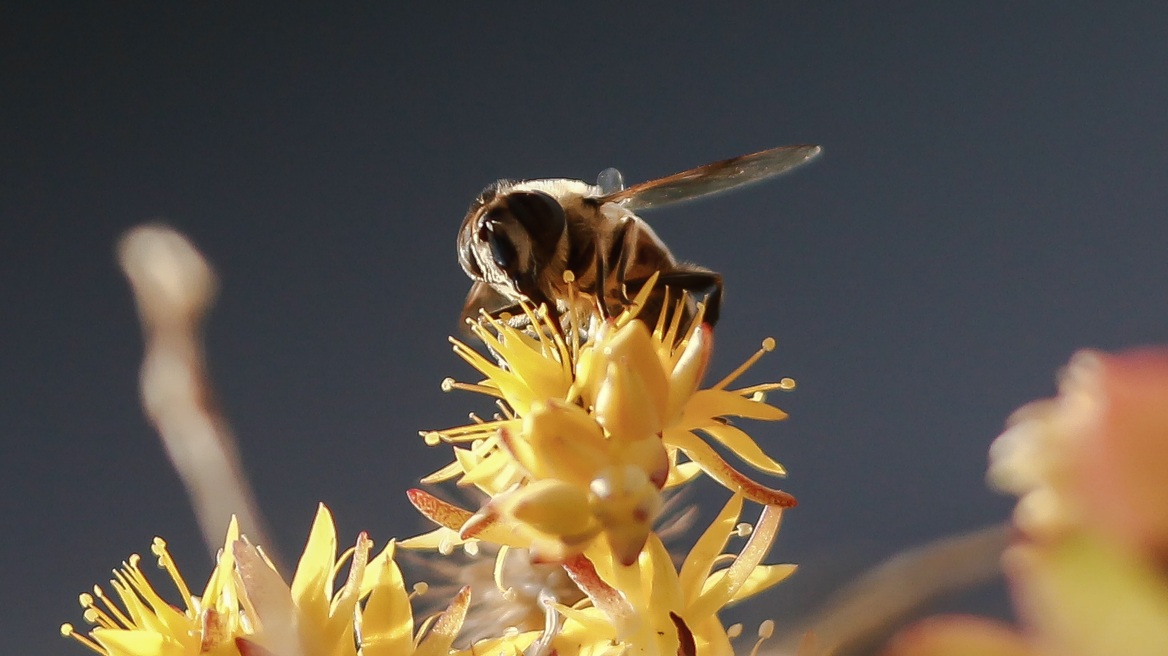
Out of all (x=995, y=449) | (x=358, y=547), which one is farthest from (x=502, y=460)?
(x=995, y=449)

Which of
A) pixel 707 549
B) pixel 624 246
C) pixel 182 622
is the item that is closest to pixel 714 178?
pixel 624 246

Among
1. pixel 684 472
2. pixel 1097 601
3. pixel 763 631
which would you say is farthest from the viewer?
pixel 684 472

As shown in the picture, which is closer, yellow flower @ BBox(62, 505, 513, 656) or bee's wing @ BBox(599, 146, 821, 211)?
yellow flower @ BBox(62, 505, 513, 656)

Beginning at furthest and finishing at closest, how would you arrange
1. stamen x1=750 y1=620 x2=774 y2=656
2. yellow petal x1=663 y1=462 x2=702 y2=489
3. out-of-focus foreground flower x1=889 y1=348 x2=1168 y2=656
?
yellow petal x1=663 y1=462 x2=702 y2=489 < stamen x1=750 y1=620 x2=774 y2=656 < out-of-focus foreground flower x1=889 y1=348 x2=1168 y2=656

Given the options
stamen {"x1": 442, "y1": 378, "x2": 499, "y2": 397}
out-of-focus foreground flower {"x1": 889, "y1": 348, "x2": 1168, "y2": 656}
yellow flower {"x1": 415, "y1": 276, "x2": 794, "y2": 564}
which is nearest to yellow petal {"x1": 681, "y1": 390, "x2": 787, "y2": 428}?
yellow flower {"x1": 415, "y1": 276, "x2": 794, "y2": 564}

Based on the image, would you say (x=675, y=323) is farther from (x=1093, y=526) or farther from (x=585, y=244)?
(x=1093, y=526)

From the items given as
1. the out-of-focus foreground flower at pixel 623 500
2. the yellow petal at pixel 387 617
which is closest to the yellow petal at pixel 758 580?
the out-of-focus foreground flower at pixel 623 500

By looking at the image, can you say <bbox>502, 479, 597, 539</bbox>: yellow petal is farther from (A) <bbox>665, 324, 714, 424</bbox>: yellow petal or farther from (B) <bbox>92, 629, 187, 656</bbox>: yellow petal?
(B) <bbox>92, 629, 187, 656</bbox>: yellow petal
